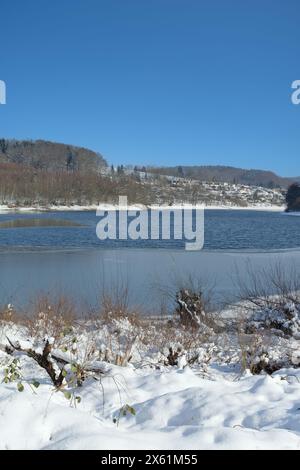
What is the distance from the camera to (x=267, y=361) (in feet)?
19.0

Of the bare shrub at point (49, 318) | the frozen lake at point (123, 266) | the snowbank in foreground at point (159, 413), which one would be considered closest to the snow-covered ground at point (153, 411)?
the snowbank in foreground at point (159, 413)

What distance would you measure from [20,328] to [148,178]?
185 m

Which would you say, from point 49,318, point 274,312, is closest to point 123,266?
point 274,312

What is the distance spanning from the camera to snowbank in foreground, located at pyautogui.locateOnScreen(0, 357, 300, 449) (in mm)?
3209

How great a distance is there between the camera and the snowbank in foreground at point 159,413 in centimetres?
321

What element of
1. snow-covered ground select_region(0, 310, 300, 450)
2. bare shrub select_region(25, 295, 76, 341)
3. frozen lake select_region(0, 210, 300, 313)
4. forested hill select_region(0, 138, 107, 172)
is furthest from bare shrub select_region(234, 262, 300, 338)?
forested hill select_region(0, 138, 107, 172)

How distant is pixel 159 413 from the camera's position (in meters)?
4.05

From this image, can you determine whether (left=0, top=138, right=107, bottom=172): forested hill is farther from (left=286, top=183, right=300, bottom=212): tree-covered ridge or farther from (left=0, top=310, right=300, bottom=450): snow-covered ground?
(left=0, top=310, right=300, bottom=450): snow-covered ground

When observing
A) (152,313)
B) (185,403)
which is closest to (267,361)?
(185,403)

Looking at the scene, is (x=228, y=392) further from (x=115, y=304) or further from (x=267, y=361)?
(x=115, y=304)

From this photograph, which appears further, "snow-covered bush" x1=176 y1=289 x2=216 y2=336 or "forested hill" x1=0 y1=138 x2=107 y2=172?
"forested hill" x1=0 y1=138 x2=107 y2=172

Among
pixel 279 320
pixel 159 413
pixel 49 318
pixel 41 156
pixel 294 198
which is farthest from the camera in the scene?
pixel 41 156

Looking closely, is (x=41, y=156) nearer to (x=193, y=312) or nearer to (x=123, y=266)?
(x=123, y=266)

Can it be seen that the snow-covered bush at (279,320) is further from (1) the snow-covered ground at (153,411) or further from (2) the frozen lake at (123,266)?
(1) the snow-covered ground at (153,411)
